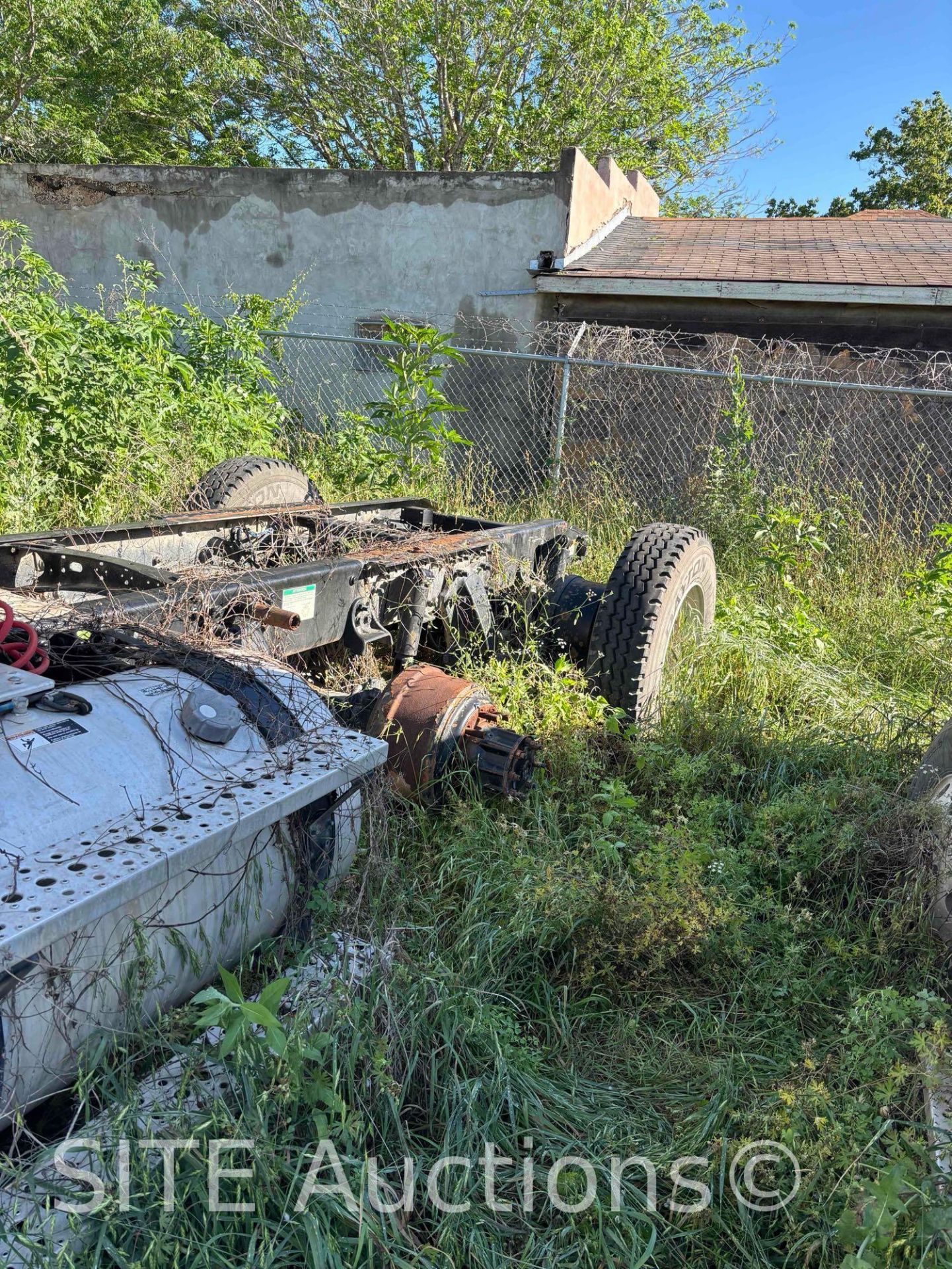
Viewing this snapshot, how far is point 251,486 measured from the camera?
4.71 metres

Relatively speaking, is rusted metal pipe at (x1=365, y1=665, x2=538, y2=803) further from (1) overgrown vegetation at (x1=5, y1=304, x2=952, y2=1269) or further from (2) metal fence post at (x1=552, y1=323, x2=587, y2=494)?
(2) metal fence post at (x1=552, y1=323, x2=587, y2=494)

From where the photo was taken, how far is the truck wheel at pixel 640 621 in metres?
3.76

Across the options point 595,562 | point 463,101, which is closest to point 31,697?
point 595,562

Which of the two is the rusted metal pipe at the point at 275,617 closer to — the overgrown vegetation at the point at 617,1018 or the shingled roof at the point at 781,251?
the overgrown vegetation at the point at 617,1018

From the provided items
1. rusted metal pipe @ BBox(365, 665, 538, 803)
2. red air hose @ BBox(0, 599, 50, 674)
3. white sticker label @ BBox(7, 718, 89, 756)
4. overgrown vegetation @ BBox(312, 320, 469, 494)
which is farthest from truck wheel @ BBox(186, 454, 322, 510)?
white sticker label @ BBox(7, 718, 89, 756)

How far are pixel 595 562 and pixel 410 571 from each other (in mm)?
3205

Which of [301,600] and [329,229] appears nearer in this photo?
[301,600]

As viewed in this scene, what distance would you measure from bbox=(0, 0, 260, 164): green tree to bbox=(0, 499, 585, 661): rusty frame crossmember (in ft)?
54.3

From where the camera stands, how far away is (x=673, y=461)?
9195mm

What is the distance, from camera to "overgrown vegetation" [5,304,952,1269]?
164 centimetres

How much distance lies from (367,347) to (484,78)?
985cm

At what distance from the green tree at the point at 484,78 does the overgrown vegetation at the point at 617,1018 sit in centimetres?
1678

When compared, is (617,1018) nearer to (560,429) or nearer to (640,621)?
(640,621)

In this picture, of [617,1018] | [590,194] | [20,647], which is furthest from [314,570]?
[590,194]
